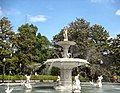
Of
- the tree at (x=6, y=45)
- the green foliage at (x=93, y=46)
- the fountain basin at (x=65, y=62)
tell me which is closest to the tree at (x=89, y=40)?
the green foliage at (x=93, y=46)

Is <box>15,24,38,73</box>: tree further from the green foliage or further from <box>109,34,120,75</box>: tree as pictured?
<box>109,34,120,75</box>: tree

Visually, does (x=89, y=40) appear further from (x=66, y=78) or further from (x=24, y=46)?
(x=66, y=78)

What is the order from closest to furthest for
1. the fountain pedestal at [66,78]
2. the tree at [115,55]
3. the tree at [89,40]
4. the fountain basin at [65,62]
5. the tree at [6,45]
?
the fountain basin at [65,62]
the fountain pedestal at [66,78]
the tree at [6,45]
the tree at [89,40]
the tree at [115,55]

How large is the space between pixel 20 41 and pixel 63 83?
24.0 meters

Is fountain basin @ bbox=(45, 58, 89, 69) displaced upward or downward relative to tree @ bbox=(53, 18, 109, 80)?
downward

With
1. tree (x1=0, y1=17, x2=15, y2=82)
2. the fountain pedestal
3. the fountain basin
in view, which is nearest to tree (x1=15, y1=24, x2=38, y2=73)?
tree (x1=0, y1=17, x2=15, y2=82)

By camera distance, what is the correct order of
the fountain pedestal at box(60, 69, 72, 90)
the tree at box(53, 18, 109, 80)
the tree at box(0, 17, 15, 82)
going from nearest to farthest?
the fountain pedestal at box(60, 69, 72, 90)
the tree at box(0, 17, 15, 82)
the tree at box(53, 18, 109, 80)

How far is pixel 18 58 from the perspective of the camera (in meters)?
42.9

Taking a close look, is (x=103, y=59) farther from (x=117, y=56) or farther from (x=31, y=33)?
(x=31, y=33)

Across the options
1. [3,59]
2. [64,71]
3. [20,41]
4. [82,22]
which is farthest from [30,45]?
[64,71]

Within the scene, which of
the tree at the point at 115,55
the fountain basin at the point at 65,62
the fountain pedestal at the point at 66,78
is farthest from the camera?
the tree at the point at 115,55

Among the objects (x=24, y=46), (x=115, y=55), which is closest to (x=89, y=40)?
(x=115, y=55)

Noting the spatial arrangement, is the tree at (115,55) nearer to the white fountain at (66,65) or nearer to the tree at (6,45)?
the tree at (6,45)

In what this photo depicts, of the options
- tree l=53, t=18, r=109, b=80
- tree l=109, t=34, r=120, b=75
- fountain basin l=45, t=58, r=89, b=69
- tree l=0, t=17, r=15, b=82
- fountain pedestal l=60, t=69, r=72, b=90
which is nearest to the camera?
fountain basin l=45, t=58, r=89, b=69
